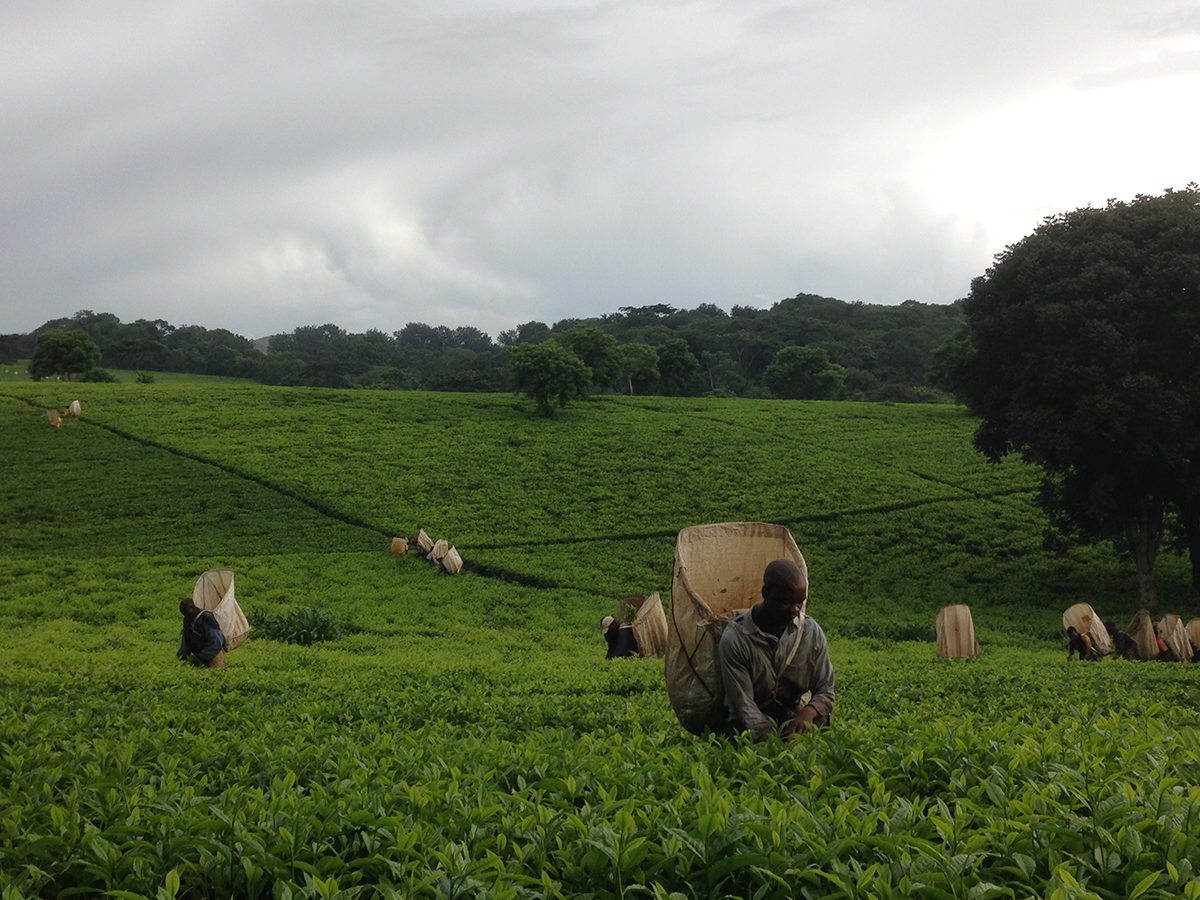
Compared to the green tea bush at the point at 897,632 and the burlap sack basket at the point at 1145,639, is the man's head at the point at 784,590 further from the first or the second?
the green tea bush at the point at 897,632

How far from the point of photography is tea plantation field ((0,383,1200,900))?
328cm

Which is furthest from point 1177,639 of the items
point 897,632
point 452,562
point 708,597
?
point 452,562

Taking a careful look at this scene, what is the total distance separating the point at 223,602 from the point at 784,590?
11.1 metres

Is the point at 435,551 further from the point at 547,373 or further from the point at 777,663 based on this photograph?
the point at 777,663

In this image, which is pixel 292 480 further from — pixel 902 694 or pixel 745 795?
pixel 745 795

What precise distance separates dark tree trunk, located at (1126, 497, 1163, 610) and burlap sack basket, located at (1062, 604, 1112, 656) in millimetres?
6982

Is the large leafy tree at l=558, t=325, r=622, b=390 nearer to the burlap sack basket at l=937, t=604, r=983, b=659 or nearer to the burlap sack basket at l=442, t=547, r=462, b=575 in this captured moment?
the burlap sack basket at l=442, t=547, r=462, b=575

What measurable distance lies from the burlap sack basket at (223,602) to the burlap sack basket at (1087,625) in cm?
1446

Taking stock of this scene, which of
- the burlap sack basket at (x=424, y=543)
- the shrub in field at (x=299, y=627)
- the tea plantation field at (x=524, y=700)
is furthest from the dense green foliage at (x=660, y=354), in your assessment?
the shrub in field at (x=299, y=627)

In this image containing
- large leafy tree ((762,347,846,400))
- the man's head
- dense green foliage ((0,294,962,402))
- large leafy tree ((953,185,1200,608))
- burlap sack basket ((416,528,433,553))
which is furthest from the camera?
dense green foliage ((0,294,962,402))

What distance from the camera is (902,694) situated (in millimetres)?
9688

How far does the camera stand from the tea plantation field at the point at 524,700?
3281mm

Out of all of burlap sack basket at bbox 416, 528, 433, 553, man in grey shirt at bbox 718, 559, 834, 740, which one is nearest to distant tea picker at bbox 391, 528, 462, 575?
burlap sack basket at bbox 416, 528, 433, 553

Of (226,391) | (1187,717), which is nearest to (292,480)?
(226,391)
